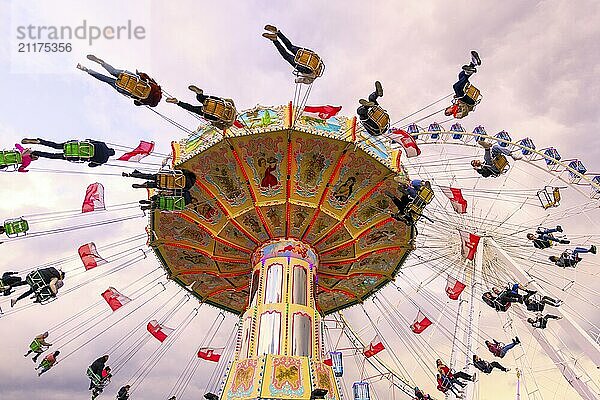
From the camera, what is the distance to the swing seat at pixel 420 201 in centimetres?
1395

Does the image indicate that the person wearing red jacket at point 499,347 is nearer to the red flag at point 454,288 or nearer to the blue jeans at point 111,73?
the red flag at point 454,288

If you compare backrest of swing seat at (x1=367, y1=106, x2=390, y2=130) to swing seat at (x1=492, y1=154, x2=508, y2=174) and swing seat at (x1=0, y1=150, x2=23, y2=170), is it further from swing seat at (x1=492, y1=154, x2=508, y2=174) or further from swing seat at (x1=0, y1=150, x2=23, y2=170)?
swing seat at (x1=0, y1=150, x2=23, y2=170)

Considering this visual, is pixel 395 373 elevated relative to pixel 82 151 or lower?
lower

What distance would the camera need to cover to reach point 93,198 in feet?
46.0

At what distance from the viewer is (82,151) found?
12203 mm

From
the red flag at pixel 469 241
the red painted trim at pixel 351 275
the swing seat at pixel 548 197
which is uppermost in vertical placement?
the swing seat at pixel 548 197

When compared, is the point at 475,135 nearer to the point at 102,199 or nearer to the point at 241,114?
the point at 241,114

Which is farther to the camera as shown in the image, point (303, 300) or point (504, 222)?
point (504, 222)

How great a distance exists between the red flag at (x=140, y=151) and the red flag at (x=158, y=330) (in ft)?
23.2

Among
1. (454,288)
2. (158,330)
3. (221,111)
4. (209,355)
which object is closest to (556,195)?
(454,288)

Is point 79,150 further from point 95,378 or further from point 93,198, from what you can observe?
point 95,378

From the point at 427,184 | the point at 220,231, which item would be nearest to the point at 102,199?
the point at 220,231

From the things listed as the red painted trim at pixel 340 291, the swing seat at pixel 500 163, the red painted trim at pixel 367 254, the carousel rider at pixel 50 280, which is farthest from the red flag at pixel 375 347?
the carousel rider at pixel 50 280

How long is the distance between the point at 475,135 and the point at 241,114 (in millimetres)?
10687
